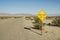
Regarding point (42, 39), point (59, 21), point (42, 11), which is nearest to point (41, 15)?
point (42, 11)

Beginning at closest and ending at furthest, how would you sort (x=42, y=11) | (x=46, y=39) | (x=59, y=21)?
(x=46, y=39) → (x=42, y=11) → (x=59, y=21)

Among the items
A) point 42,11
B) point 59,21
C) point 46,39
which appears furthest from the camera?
point 59,21

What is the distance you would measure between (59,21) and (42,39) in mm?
19387

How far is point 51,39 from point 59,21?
1928cm

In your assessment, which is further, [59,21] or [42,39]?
[59,21]

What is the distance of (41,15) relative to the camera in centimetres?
1816

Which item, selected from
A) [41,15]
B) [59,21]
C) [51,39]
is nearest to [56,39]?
[51,39]

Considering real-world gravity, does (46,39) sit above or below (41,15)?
below

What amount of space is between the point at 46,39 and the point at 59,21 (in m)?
19.4

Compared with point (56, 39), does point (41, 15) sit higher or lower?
higher

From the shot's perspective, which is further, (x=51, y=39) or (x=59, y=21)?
(x=59, y=21)

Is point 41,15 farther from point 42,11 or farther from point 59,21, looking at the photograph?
point 59,21

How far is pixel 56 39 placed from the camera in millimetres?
15414

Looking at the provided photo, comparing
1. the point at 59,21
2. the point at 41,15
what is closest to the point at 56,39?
the point at 41,15
